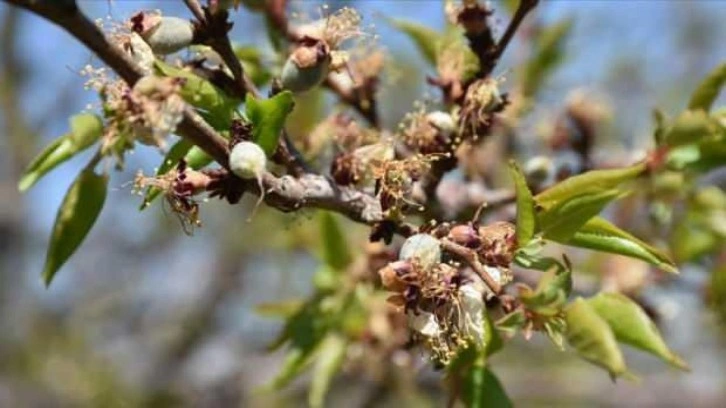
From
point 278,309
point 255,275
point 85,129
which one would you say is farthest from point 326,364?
point 255,275

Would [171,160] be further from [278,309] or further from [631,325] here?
[278,309]

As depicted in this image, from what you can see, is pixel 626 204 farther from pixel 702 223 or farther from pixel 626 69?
pixel 626 69

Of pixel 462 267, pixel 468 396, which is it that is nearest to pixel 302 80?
pixel 462 267

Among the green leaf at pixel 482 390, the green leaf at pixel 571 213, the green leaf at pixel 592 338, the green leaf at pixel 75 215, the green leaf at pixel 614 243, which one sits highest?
the green leaf at pixel 75 215

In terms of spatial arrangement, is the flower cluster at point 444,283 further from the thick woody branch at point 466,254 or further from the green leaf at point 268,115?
the green leaf at point 268,115

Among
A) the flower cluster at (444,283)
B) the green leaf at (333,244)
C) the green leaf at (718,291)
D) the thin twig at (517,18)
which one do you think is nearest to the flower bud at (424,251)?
the flower cluster at (444,283)

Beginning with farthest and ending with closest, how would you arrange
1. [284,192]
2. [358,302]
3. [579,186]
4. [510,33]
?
[358,302], [510,33], [579,186], [284,192]

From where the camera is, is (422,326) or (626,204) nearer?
(422,326)

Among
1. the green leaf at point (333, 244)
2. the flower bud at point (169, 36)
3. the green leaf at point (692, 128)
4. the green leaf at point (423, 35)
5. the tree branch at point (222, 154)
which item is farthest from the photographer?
the green leaf at point (333, 244)
